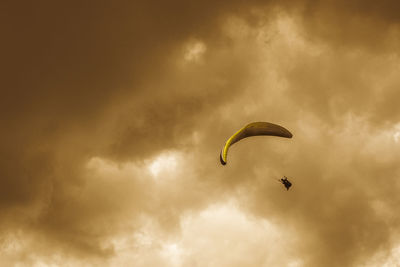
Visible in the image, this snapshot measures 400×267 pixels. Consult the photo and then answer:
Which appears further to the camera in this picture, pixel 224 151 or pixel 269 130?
pixel 269 130

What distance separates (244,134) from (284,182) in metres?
9.44

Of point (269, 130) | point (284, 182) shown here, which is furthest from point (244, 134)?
point (284, 182)

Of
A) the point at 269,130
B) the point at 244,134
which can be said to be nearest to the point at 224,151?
the point at 244,134

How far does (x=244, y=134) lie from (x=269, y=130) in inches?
180

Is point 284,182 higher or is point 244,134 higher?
point 244,134

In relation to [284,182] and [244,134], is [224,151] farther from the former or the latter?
[284,182]

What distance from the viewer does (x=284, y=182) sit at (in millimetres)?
61812

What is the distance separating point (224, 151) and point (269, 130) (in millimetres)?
10161

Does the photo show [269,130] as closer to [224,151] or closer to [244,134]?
[244,134]

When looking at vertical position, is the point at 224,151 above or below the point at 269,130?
below

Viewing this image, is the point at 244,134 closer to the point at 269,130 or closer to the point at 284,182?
the point at 269,130

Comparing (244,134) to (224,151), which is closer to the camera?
(224,151)

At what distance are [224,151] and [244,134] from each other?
5926 mm

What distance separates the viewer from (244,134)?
6003 centimetres
